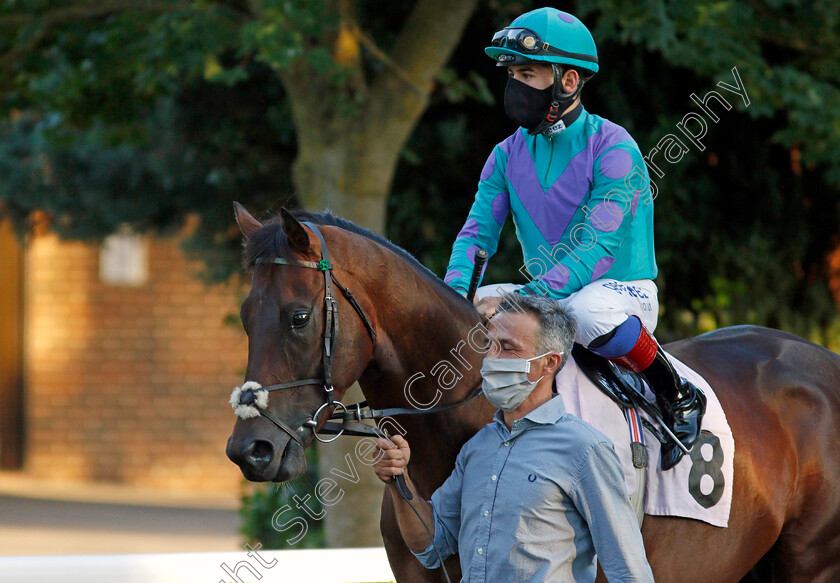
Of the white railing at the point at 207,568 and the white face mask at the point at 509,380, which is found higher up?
the white face mask at the point at 509,380

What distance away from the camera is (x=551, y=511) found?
2301 mm

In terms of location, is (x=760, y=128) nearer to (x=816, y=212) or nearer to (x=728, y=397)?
(x=816, y=212)

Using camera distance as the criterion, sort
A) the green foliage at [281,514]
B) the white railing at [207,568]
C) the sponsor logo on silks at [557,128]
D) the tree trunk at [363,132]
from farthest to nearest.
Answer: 1. the green foliage at [281,514]
2. the tree trunk at [363,132]
3. the white railing at [207,568]
4. the sponsor logo on silks at [557,128]

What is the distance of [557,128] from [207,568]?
197cm

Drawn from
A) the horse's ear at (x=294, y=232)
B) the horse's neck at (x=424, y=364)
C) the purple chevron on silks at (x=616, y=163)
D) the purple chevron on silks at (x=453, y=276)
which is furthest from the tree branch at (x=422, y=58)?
the horse's ear at (x=294, y=232)

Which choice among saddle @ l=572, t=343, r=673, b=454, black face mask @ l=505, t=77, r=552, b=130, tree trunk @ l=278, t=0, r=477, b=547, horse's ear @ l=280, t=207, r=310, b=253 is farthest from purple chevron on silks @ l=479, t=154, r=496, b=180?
tree trunk @ l=278, t=0, r=477, b=547

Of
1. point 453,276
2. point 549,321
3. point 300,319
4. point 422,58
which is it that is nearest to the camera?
point 549,321

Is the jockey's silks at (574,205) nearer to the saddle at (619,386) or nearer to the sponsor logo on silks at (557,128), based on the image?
the sponsor logo on silks at (557,128)

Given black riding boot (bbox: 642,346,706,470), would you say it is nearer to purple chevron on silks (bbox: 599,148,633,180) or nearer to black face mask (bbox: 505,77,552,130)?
purple chevron on silks (bbox: 599,148,633,180)

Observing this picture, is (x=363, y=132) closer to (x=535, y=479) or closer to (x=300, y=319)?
(x=300, y=319)

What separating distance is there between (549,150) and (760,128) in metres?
4.85

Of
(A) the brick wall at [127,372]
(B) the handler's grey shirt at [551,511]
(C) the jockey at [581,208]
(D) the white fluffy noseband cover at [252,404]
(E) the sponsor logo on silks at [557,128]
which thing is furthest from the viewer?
(A) the brick wall at [127,372]

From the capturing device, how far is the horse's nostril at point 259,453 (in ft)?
8.09

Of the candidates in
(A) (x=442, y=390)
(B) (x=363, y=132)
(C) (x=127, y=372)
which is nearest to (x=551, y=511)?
(A) (x=442, y=390)
